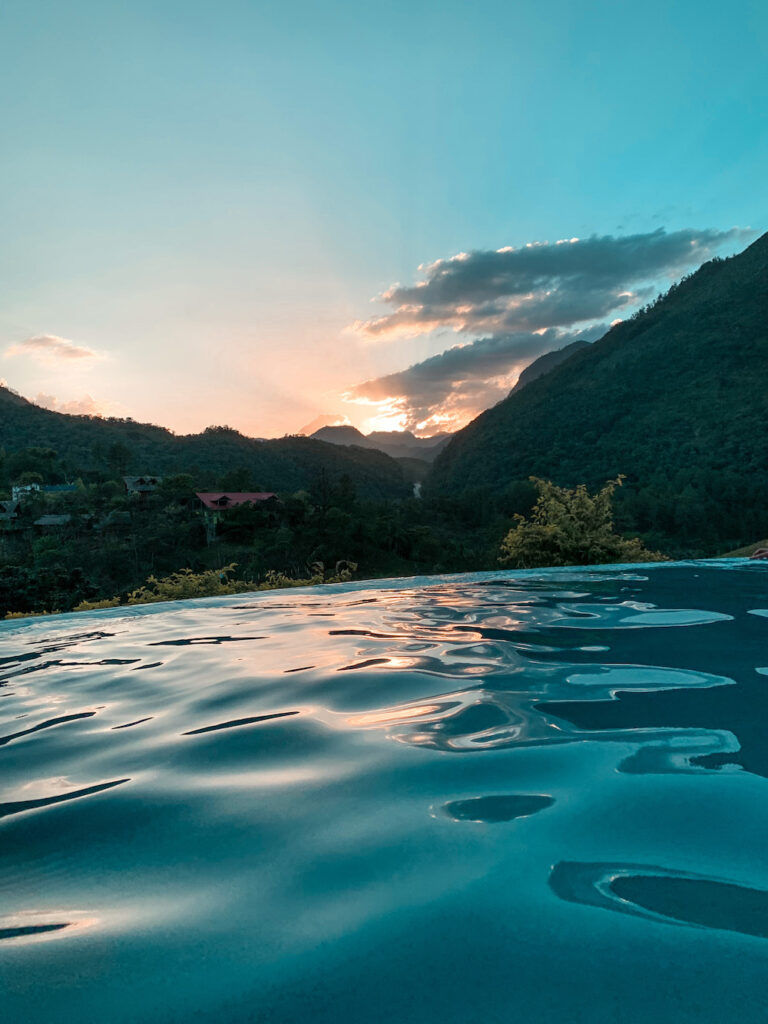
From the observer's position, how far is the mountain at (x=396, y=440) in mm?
102062

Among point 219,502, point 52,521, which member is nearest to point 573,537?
point 219,502

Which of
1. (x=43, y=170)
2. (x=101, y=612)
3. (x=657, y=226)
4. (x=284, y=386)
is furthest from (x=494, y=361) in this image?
(x=101, y=612)

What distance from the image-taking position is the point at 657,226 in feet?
182

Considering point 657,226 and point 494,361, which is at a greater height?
point 657,226

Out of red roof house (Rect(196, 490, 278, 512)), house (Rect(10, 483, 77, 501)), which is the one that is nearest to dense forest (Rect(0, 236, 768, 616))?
house (Rect(10, 483, 77, 501))

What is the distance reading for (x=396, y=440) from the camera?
123 meters

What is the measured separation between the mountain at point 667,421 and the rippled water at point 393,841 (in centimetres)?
3779

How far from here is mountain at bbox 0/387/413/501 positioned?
177 feet

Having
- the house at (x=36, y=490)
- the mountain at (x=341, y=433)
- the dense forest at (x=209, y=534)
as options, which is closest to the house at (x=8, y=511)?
the dense forest at (x=209, y=534)

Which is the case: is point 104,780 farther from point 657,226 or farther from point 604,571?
point 657,226

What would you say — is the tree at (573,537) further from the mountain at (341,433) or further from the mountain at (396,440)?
the mountain at (396,440)

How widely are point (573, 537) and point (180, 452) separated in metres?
59.8

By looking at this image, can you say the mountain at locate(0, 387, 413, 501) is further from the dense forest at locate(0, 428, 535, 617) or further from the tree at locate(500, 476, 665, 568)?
the tree at locate(500, 476, 665, 568)

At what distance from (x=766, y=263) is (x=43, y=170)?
2551 inches
